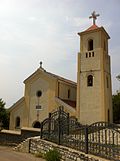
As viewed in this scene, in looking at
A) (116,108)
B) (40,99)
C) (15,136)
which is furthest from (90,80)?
(116,108)

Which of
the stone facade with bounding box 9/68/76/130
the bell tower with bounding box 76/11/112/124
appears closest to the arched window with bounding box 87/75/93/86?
the bell tower with bounding box 76/11/112/124

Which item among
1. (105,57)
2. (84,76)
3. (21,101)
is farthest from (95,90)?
(21,101)

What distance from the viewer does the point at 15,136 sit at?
22.7 metres

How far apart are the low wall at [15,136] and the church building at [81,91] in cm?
719

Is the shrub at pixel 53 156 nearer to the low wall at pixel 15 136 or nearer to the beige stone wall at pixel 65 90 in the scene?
the low wall at pixel 15 136

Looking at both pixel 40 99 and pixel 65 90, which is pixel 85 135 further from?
pixel 65 90

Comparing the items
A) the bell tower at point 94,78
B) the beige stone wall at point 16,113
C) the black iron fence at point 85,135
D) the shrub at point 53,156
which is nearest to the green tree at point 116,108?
the bell tower at point 94,78

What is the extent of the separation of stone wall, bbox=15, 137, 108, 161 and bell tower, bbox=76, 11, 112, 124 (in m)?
12.5

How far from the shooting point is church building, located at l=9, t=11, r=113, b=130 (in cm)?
2755

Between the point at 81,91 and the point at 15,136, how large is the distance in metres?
9.57

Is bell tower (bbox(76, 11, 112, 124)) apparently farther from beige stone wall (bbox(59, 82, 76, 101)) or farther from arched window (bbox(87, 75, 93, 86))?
beige stone wall (bbox(59, 82, 76, 101))

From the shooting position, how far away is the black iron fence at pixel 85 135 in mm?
11366

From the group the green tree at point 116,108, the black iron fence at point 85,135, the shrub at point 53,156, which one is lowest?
the shrub at point 53,156

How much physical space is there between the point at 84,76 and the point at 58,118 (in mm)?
14403
